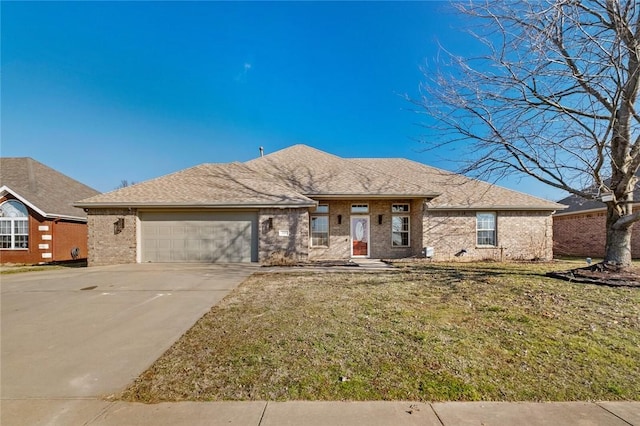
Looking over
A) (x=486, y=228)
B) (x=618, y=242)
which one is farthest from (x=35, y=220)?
(x=618, y=242)

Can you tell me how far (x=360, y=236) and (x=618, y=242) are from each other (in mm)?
8953

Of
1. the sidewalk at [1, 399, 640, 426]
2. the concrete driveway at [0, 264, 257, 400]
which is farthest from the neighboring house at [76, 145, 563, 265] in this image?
the sidewalk at [1, 399, 640, 426]

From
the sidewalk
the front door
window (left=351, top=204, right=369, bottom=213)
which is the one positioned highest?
window (left=351, top=204, right=369, bottom=213)

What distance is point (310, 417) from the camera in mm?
2615

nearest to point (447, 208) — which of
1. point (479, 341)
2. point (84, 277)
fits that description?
point (479, 341)

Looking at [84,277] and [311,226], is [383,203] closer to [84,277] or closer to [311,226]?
[311,226]

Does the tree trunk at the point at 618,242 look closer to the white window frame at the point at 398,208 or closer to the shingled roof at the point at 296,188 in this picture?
the shingled roof at the point at 296,188

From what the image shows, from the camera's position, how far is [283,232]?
12641 mm

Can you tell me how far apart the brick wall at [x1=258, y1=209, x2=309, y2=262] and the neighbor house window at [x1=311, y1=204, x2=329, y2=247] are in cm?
194

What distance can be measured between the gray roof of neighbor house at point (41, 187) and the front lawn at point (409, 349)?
15328 millimetres

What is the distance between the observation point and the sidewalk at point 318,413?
257 centimetres

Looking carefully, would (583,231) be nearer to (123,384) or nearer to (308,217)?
(308,217)

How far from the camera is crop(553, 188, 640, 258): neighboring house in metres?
16.8

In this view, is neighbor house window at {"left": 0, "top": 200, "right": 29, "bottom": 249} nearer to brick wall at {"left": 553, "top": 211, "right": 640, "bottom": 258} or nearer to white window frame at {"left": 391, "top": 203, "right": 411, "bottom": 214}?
white window frame at {"left": 391, "top": 203, "right": 411, "bottom": 214}
